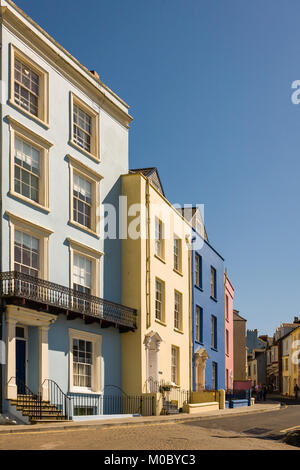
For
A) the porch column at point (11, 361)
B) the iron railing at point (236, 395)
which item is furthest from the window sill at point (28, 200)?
the iron railing at point (236, 395)

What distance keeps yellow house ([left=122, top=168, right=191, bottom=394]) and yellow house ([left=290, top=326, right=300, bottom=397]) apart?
42.2 m

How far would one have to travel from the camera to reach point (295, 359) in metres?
76.2

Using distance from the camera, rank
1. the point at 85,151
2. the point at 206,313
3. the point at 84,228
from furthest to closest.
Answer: the point at 206,313, the point at 85,151, the point at 84,228

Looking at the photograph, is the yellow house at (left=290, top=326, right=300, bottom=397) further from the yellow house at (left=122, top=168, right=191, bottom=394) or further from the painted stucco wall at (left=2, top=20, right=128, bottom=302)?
the painted stucco wall at (left=2, top=20, right=128, bottom=302)

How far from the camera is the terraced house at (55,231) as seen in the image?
21.9 meters

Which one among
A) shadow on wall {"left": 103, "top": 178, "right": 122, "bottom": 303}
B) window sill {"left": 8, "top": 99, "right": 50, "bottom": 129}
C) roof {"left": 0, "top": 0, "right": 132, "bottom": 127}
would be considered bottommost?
shadow on wall {"left": 103, "top": 178, "right": 122, "bottom": 303}

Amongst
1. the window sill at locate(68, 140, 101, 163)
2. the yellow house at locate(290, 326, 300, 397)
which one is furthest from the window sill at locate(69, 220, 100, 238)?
the yellow house at locate(290, 326, 300, 397)

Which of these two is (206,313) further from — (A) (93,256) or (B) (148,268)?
(A) (93,256)

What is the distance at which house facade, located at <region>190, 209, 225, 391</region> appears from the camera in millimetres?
38125

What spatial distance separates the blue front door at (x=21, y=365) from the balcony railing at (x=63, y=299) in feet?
5.09

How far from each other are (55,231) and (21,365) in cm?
489

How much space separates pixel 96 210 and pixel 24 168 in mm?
4869

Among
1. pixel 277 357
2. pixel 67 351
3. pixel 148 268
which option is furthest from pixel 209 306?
pixel 277 357
